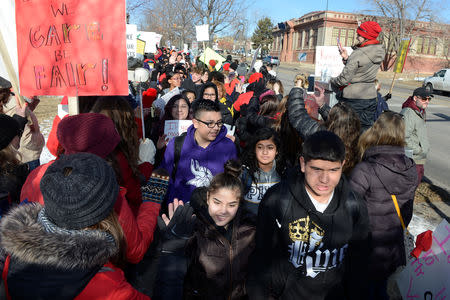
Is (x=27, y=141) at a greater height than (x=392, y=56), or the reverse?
(x=392, y=56)

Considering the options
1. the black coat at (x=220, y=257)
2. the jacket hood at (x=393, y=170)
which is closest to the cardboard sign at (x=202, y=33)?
the jacket hood at (x=393, y=170)

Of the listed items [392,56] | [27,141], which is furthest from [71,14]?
[392,56]

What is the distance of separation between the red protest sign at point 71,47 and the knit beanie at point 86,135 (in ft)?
1.81

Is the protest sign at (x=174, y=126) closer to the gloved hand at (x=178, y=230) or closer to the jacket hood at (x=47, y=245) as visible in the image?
the gloved hand at (x=178, y=230)

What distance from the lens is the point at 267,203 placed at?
75.9 inches

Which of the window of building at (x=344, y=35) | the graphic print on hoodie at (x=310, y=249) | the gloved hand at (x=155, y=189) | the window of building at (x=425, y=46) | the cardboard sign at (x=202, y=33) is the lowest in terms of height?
the graphic print on hoodie at (x=310, y=249)

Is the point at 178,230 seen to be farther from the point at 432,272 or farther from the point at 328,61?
the point at 328,61

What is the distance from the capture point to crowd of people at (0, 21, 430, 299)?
1.19 metres

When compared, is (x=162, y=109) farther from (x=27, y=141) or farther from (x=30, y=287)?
(x=30, y=287)

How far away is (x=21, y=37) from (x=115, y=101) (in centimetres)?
75

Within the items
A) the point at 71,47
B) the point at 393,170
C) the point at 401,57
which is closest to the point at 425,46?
the point at 401,57

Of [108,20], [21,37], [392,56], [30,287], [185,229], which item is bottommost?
[185,229]

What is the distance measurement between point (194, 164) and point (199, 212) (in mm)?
721

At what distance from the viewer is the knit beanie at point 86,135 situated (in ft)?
5.64
